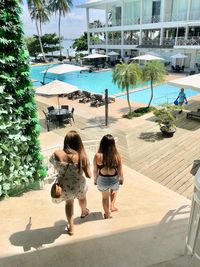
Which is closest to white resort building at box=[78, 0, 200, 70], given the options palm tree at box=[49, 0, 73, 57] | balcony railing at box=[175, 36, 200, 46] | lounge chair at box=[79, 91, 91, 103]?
balcony railing at box=[175, 36, 200, 46]

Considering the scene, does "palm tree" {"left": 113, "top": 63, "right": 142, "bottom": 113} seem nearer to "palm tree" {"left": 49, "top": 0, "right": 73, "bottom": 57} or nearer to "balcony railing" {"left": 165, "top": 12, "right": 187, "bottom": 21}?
"balcony railing" {"left": 165, "top": 12, "right": 187, "bottom": 21}

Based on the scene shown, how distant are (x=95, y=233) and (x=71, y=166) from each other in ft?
3.99

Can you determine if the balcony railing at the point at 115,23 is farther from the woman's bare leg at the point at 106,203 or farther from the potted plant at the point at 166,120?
the woman's bare leg at the point at 106,203

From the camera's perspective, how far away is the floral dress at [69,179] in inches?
122

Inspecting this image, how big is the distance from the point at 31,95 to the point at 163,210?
332cm

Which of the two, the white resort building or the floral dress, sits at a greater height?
the white resort building

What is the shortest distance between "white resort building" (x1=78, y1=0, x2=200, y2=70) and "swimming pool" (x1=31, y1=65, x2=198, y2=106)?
298 inches

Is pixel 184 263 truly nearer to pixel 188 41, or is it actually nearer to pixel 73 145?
pixel 73 145

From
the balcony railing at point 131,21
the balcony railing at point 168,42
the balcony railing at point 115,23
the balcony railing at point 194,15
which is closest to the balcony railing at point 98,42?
the balcony railing at point 115,23

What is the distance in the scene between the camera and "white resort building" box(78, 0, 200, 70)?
25609 mm

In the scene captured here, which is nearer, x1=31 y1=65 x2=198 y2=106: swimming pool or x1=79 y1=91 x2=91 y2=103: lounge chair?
x1=79 y1=91 x2=91 y2=103: lounge chair

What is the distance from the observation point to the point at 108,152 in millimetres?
3441

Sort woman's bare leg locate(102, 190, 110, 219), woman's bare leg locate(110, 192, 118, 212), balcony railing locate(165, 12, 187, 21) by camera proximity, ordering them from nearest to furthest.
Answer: woman's bare leg locate(102, 190, 110, 219) → woman's bare leg locate(110, 192, 118, 212) → balcony railing locate(165, 12, 187, 21)

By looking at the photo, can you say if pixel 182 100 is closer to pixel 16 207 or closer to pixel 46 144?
pixel 46 144
